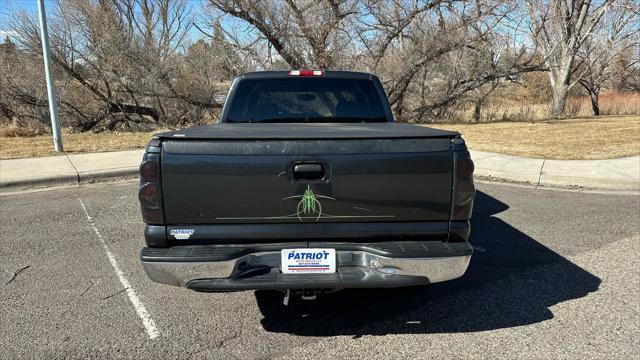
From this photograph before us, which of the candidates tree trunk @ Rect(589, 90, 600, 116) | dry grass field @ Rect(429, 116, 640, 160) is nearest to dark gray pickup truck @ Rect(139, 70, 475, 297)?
dry grass field @ Rect(429, 116, 640, 160)

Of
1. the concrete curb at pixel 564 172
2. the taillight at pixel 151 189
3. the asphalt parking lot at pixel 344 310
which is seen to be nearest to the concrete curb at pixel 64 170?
the asphalt parking lot at pixel 344 310

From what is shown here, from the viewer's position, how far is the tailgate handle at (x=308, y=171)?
9.59ft

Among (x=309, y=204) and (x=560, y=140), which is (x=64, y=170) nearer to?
(x=309, y=204)

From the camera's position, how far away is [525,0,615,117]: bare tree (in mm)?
21442

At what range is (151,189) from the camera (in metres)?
2.92

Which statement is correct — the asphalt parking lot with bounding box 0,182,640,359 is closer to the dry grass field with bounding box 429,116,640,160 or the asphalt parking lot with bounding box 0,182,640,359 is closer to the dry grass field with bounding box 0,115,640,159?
the dry grass field with bounding box 429,116,640,160

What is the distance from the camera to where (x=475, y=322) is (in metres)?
3.45

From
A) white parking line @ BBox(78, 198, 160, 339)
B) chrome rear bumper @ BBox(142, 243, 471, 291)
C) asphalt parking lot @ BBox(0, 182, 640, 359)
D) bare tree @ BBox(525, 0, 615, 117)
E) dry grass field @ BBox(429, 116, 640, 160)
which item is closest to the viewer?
chrome rear bumper @ BBox(142, 243, 471, 291)

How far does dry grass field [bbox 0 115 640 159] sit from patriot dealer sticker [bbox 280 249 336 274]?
878cm

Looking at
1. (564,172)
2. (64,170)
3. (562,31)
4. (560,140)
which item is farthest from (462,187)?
(562,31)

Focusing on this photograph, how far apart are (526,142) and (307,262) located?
11.2m

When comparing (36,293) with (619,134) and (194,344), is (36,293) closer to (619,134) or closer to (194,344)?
(194,344)

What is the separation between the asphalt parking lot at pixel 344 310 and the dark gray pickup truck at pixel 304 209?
20.7 inches

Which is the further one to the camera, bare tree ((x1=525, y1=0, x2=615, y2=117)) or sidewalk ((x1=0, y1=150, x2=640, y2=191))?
bare tree ((x1=525, y1=0, x2=615, y2=117))
